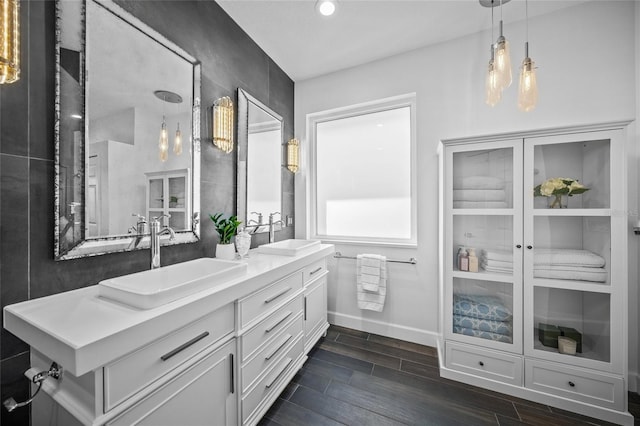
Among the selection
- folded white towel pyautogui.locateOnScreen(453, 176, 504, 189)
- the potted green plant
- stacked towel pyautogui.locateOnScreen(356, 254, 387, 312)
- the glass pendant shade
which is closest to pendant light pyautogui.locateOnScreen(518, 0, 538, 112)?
the glass pendant shade

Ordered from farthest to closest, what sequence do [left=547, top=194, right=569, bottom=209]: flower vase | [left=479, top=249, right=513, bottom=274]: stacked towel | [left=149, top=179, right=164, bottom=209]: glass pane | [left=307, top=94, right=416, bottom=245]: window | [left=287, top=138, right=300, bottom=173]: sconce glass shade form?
[left=287, top=138, right=300, bottom=173]: sconce glass shade
[left=307, top=94, right=416, bottom=245]: window
[left=479, top=249, right=513, bottom=274]: stacked towel
[left=547, top=194, right=569, bottom=209]: flower vase
[left=149, top=179, right=164, bottom=209]: glass pane

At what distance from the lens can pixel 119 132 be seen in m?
1.23

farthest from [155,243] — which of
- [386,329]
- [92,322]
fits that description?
[386,329]

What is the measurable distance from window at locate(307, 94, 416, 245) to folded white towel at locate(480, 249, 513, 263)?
63cm

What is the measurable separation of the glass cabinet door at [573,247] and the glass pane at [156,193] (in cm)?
234

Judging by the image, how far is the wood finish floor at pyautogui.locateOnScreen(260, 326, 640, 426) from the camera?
1455mm

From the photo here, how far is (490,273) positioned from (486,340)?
1.56ft

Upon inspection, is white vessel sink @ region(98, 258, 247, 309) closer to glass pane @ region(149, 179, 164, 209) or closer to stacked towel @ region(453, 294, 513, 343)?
glass pane @ region(149, 179, 164, 209)

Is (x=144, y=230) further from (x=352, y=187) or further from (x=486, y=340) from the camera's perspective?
(x=486, y=340)

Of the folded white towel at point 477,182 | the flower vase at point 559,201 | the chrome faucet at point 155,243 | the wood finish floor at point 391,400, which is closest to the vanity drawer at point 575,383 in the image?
the wood finish floor at point 391,400

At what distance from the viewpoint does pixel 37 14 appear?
0.96 metres

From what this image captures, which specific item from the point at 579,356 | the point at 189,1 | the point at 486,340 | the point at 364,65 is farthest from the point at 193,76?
the point at 579,356

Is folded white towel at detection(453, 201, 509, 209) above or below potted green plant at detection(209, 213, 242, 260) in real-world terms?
above

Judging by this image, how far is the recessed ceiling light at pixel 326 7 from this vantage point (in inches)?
69.3
